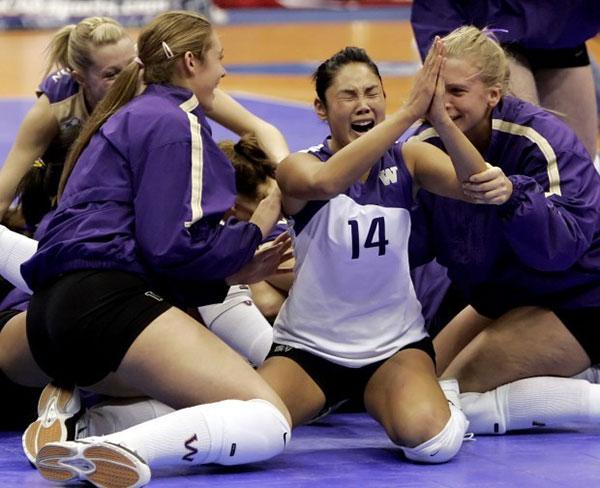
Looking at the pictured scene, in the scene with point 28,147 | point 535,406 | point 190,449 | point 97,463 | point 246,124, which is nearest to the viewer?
point 97,463

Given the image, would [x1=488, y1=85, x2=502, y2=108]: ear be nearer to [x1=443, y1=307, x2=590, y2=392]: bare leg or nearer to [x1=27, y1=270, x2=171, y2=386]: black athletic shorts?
[x1=443, y1=307, x2=590, y2=392]: bare leg

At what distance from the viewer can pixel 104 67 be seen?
16.2 ft

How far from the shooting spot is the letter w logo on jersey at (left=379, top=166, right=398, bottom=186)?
4141 millimetres

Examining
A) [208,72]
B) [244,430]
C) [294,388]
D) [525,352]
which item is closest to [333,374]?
[294,388]

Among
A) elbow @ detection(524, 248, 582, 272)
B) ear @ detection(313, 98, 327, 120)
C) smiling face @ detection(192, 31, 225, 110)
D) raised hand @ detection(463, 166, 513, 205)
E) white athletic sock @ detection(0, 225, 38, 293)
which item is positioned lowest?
elbow @ detection(524, 248, 582, 272)

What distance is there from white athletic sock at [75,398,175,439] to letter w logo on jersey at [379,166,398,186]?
3.03ft

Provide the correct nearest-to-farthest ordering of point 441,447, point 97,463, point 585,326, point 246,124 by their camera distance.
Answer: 1. point 97,463
2. point 441,447
3. point 585,326
4. point 246,124

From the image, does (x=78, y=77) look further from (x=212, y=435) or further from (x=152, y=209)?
(x=212, y=435)

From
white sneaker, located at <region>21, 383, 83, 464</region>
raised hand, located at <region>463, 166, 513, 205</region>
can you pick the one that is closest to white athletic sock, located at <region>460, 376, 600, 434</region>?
raised hand, located at <region>463, 166, 513, 205</region>

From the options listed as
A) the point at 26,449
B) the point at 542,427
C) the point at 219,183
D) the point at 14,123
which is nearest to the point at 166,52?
the point at 219,183

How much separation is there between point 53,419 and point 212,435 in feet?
1.79

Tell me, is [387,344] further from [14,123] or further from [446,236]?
[14,123]

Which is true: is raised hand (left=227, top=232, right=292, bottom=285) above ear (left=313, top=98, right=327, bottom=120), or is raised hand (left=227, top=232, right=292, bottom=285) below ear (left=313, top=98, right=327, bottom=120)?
below

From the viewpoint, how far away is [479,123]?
14.1 ft
